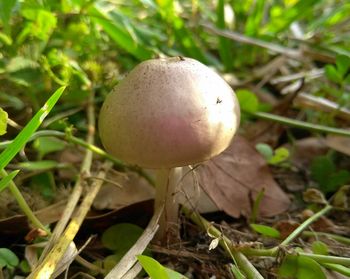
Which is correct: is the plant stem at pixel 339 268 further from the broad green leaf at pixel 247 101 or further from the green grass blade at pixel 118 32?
the green grass blade at pixel 118 32

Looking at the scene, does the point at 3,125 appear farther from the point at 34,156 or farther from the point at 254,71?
the point at 254,71

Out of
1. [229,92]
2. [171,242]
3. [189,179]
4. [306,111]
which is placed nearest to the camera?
[229,92]

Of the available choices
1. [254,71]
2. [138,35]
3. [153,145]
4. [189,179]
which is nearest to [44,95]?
[138,35]

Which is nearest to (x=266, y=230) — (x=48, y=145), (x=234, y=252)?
(x=234, y=252)

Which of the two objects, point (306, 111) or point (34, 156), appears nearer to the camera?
point (34, 156)

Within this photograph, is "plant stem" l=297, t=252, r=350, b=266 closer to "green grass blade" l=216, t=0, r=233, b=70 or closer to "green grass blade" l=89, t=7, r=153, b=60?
"green grass blade" l=89, t=7, r=153, b=60


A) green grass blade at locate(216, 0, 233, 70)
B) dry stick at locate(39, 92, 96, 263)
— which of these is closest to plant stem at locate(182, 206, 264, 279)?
dry stick at locate(39, 92, 96, 263)

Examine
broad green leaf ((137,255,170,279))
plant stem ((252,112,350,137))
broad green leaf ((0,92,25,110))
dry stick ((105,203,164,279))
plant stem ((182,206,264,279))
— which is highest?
broad green leaf ((0,92,25,110))
